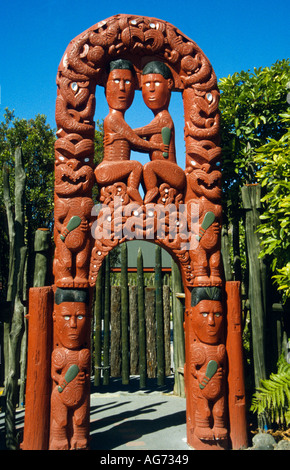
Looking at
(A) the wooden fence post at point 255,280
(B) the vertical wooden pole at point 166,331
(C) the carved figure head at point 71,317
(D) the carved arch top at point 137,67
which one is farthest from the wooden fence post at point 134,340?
(D) the carved arch top at point 137,67

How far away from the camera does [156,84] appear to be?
17.1 ft

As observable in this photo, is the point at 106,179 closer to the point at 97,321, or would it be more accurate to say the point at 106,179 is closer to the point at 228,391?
the point at 228,391

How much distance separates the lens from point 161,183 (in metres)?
5.12

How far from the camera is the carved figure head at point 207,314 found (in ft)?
15.9

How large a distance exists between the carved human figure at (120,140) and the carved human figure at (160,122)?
0.13 meters

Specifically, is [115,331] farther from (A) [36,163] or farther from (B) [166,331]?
(A) [36,163]

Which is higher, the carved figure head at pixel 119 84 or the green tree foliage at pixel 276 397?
the carved figure head at pixel 119 84

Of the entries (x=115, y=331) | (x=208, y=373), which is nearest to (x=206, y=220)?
(x=208, y=373)

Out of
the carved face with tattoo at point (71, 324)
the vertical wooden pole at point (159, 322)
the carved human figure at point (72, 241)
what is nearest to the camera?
the carved face with tattoo at point (71, 324)

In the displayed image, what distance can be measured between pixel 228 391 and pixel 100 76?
14.0 feet

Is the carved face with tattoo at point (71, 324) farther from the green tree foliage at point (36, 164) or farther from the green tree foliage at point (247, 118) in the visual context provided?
the green tree foliage at point (36, 164)

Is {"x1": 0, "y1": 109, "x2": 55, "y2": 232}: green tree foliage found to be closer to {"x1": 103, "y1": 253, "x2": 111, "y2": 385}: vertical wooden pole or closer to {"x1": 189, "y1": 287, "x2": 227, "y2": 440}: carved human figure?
{"x1": 103, "y1": 253, "x2": 111, "y2": 385}: vertical wooden pole

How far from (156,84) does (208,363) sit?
3573 mm
